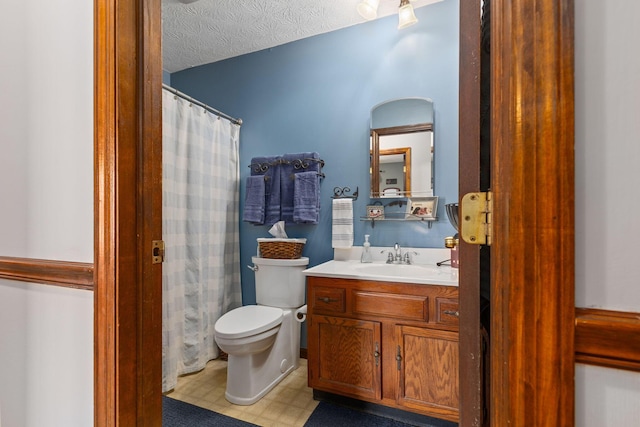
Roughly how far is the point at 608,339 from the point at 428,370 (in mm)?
1312

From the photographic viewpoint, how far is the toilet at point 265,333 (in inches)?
66.8

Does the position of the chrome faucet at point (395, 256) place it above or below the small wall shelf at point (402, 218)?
below

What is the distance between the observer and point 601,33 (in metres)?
0.38

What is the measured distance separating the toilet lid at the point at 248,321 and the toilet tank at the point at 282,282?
8cm

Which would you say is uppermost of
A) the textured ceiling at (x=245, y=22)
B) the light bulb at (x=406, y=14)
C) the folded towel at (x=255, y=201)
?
the textured ceiling at (x=245, y=22)

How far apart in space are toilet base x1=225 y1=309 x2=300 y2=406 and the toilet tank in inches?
3.7

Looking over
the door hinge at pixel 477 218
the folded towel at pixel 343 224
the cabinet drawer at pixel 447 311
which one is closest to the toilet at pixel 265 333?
the folded towel at pixel 343 224

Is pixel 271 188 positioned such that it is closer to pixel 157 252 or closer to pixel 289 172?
→ pixel 289 172

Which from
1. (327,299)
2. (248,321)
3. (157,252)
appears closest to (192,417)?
(248,321)

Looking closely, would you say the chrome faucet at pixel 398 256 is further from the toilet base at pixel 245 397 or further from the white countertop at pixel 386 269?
the toilet base at pixel 245 397

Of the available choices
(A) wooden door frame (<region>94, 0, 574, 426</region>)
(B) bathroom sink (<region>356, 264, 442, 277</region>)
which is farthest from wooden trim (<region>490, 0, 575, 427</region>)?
(B) bathroom sink (<region>356, 264, 442, 277</region>)

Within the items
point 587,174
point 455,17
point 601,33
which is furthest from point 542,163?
point 455,17

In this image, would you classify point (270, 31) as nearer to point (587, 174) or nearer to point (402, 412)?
point (587, 174)

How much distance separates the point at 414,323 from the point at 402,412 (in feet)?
1.77
